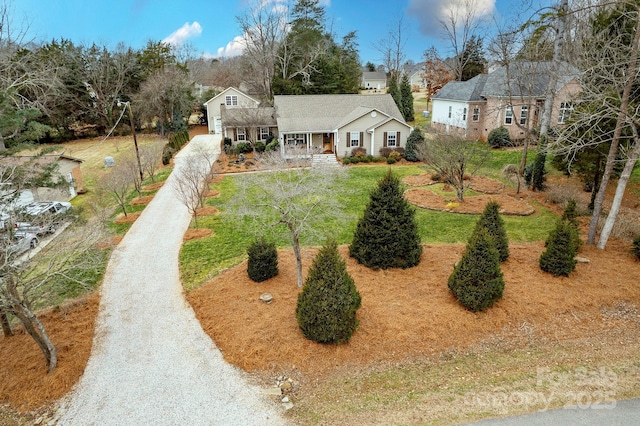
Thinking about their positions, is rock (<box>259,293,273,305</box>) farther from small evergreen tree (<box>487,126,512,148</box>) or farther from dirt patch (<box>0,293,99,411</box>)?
small evergreen tree (<box>487,126,512,148</box>)

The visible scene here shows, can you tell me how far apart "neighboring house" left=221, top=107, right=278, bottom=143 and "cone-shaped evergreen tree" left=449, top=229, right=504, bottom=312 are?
27738mm

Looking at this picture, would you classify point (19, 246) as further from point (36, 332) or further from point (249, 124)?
point (249, 124)

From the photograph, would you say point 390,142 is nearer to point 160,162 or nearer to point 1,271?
point 160,162

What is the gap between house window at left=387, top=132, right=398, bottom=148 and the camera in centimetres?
3229

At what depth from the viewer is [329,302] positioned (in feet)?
29.4

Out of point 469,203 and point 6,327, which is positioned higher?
point 469,203

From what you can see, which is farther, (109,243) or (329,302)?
(109,243)

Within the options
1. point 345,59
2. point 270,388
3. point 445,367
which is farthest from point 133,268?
point 345,59

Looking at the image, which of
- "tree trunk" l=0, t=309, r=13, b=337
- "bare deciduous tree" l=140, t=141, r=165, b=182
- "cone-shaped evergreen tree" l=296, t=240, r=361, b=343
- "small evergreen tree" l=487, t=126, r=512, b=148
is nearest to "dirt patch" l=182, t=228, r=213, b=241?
"tree trunk" l=0, t=309, r=13, b=337

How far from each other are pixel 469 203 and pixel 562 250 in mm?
8279

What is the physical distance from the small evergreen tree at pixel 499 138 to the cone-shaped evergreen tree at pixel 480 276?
930 inches

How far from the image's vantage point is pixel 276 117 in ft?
115

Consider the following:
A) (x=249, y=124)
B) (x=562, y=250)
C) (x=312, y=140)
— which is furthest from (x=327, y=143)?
(x=562, y=250)

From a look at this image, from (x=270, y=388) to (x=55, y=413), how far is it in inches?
176
